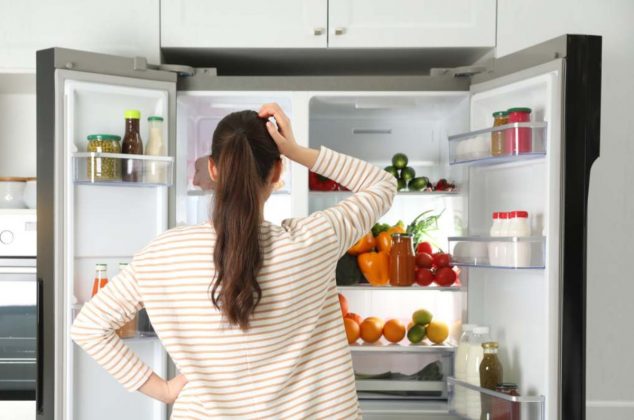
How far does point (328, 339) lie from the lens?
117 cm

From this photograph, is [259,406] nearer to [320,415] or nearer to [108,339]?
[320,415]

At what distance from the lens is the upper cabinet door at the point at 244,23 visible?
234cm

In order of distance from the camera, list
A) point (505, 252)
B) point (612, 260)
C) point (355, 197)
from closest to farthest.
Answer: point (355, 197) < point (505, 252) < point (612, 260)

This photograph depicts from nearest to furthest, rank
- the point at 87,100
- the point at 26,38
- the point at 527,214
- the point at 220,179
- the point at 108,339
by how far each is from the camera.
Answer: the point at 220,179 < the point at 108,339 < the point at 527,214 < the point at 87,100 < the point at 26,38

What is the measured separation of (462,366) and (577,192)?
0.66 meters

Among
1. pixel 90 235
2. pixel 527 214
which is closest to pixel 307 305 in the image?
pixel 527 214

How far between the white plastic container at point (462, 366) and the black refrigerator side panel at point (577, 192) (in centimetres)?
34

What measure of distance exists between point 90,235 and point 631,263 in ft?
5.60

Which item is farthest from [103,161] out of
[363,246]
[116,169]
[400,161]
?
[400,161]

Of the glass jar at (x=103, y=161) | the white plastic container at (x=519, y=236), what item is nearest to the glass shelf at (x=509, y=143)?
the white plastic container at (x=519, y=236)

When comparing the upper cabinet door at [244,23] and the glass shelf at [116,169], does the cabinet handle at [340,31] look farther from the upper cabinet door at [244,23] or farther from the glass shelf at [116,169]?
the glass shelf at [116,169]

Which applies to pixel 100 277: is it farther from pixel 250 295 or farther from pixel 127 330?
Answer: pixel 250 295

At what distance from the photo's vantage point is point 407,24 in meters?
2.35

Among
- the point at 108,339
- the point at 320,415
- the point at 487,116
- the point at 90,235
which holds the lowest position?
the point at 320,415
